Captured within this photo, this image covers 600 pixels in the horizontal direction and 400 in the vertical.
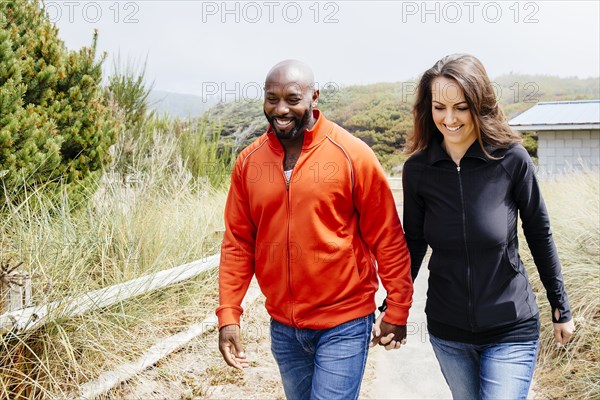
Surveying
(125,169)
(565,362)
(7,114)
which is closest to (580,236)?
(565,362)

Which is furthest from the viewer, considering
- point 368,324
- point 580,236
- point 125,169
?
point 125,169

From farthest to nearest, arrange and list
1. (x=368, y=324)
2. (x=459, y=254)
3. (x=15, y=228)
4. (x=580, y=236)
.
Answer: (x=580, y=236) < (x=15, y=228) < (x=368, y=324) < (x=459, y=254)

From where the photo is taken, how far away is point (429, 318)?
274 cm

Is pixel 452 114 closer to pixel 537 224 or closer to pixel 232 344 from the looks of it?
pixel 537 224

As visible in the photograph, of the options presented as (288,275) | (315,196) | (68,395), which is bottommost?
(68,395)

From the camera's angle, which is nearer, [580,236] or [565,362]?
[565,362]

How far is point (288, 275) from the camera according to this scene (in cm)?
275

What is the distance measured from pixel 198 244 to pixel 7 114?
2.17 meters

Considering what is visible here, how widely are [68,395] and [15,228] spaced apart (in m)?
1.62

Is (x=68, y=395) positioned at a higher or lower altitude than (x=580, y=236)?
lower

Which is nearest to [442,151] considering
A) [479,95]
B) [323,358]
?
[479,95]

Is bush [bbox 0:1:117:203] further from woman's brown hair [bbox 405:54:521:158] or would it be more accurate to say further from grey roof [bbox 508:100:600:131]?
grey roof [bbox 508:100:600:131]

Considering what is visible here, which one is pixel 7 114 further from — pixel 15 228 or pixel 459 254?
pixel 459 254

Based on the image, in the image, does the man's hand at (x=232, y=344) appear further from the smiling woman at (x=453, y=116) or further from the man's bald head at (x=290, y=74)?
the smiling woman at (x=453, y=116)
